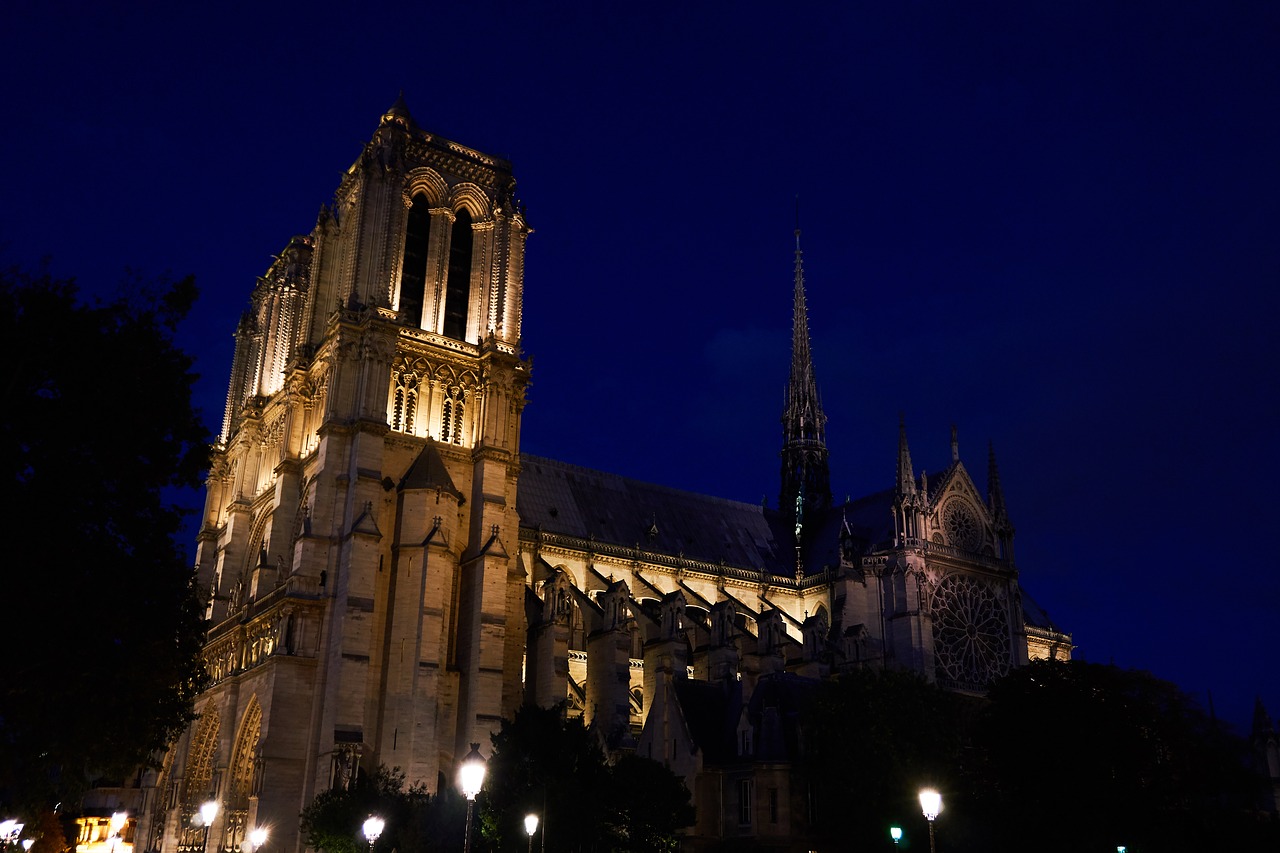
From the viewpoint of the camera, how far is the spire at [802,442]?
7344cm

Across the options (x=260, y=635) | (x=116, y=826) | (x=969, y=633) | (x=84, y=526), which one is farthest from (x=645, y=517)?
(x=84, y=526)

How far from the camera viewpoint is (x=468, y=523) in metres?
46.8

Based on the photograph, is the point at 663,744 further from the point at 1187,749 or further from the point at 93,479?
the point at 93,479

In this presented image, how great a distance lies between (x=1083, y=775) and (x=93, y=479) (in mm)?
31023

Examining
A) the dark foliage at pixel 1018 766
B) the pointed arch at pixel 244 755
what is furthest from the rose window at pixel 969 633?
the pointed arch at pixel 244 755

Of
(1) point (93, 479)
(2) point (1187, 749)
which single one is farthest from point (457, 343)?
(2) point (1187, 749)

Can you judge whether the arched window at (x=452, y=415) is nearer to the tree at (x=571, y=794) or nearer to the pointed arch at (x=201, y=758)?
the pointed arch at (x=201, y=758)

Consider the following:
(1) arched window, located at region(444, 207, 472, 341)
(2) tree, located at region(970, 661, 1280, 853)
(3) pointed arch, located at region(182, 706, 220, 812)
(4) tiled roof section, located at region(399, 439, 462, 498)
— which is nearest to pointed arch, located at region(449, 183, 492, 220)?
(1) arched window, located at region(444, 207, 472, 341)

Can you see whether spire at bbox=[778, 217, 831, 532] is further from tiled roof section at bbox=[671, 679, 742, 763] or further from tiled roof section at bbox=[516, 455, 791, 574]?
tiled roof section at bbox=[671, 679, 742, 763]

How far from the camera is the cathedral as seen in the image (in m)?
41.4

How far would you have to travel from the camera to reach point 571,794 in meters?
31.8

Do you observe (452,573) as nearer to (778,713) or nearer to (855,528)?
(778,713)

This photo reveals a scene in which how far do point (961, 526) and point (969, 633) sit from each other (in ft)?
19.5

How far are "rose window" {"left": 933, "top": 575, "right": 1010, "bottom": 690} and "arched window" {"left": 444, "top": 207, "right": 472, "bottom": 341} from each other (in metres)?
27.6
